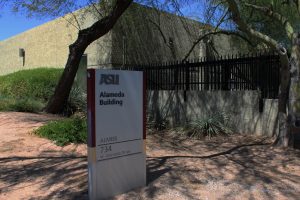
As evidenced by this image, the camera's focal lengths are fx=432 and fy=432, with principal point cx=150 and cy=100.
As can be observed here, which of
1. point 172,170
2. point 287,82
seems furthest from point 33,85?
point 172,170

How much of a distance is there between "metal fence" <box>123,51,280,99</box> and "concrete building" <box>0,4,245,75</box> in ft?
7.07

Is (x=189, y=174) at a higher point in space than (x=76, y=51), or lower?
lower

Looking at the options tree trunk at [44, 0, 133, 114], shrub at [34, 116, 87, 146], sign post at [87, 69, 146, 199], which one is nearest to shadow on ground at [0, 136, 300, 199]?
sign post at [87, 69, 146, 199]

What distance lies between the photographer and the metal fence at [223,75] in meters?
11.5

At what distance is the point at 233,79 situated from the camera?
12555mm

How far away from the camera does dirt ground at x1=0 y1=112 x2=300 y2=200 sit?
6.39 m

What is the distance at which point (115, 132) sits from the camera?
241 inches

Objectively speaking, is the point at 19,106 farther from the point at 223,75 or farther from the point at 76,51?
the point at 223,75

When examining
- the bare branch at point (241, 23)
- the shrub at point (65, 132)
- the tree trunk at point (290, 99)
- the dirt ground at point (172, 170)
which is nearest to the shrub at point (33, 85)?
the dirt ground at point (172, 170)

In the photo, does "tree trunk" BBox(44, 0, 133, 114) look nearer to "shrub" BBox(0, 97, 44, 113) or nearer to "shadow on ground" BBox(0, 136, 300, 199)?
"shrub" BBox(0, 97, 44, 113)

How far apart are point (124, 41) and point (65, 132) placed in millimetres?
8316

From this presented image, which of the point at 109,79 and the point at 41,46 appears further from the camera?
the point at 41,46

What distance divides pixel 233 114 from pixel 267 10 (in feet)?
10.6

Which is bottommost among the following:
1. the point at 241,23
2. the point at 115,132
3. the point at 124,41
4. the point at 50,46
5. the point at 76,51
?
the point at 115,132
